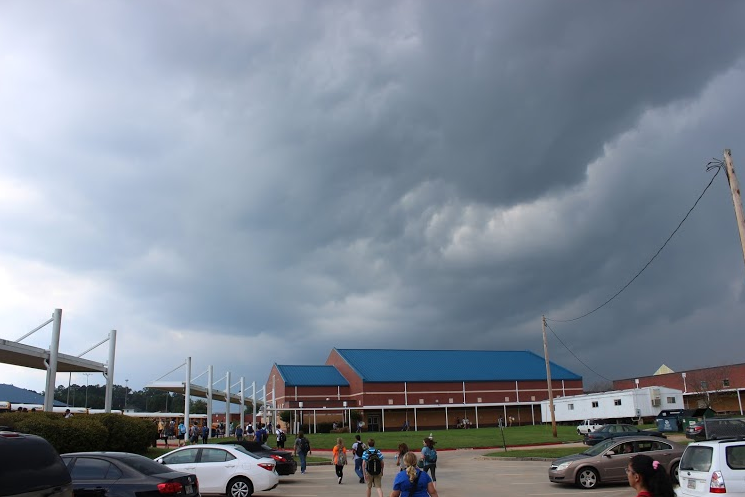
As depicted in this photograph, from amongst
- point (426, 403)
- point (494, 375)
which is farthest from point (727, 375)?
point (426, 403)

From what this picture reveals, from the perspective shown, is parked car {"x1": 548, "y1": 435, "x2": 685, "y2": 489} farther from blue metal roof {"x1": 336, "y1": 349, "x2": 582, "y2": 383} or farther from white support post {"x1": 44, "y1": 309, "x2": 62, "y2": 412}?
blue metal roof {"x1": 336, "y1": 349, "x2": 582, "y2": 383}

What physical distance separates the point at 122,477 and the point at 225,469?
523 centimetres

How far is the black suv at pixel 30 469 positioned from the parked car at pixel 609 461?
15110 mm

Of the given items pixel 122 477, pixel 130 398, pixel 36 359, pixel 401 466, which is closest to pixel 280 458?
pixel 401 466

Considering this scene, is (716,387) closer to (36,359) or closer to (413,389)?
(413,389)

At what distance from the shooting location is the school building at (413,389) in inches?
3127

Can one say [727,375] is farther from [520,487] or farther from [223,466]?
[223,466]

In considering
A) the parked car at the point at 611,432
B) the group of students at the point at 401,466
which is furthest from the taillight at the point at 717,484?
the parked car at the point at 611,432

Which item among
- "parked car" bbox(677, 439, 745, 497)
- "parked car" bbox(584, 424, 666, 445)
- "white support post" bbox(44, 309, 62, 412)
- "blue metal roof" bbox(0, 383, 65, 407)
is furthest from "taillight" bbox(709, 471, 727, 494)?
"blue metal roof" bbox(0, 383, 65, 407)

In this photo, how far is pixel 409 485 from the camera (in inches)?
332

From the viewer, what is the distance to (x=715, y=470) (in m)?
10.5

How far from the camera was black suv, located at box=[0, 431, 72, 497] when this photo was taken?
705 cm

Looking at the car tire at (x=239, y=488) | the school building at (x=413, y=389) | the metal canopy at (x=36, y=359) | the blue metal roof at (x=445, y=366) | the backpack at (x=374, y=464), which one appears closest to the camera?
the backpack at (x=374, y=464)

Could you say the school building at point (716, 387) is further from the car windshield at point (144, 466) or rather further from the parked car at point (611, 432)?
the car windshield at point (144, 466)
